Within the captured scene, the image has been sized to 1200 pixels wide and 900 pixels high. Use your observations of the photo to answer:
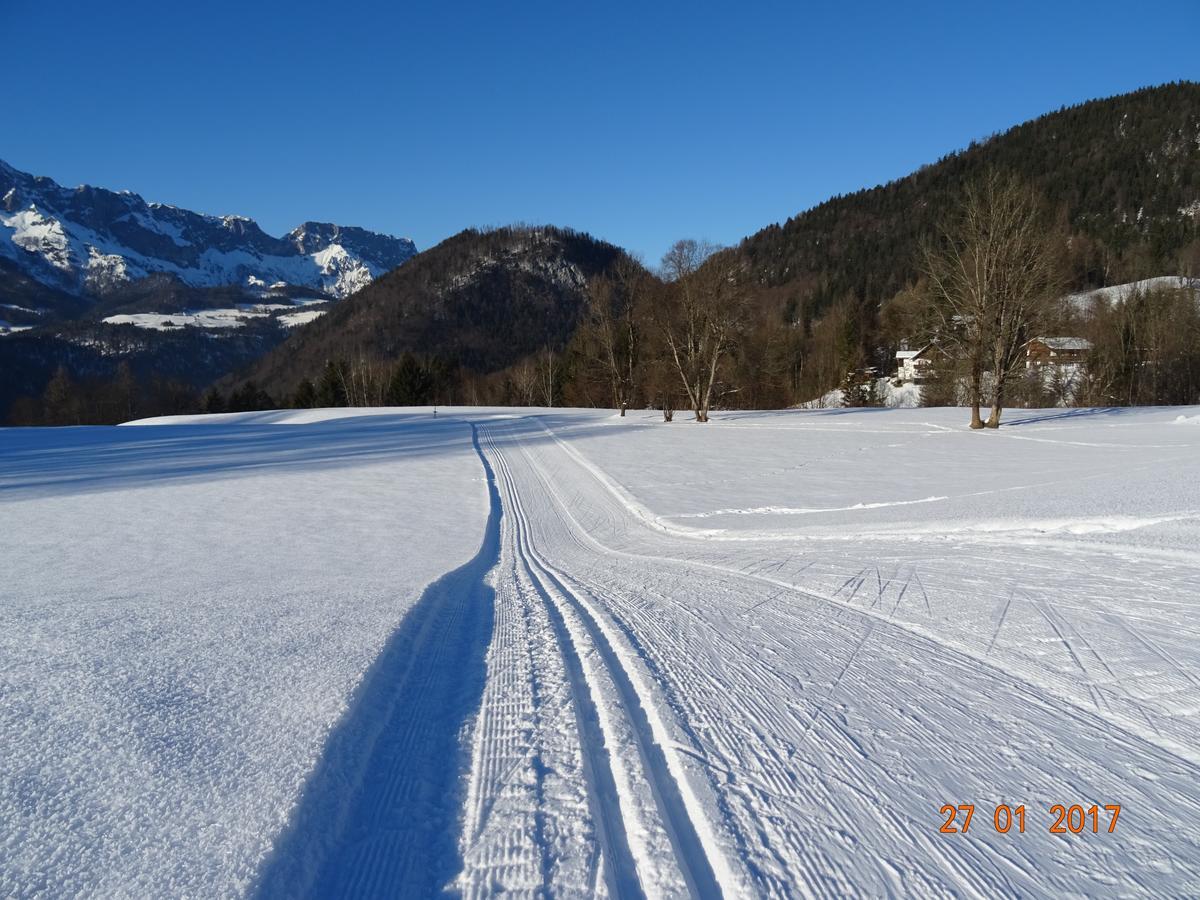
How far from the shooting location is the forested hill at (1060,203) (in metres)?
92.5

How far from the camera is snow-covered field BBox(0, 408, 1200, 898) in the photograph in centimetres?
231

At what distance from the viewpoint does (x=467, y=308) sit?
162125mm

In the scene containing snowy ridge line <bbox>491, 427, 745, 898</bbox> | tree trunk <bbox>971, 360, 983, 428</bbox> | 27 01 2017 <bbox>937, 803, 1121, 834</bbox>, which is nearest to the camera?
snowy ridge line <bbox>491, 427, 745, 898</bbox>

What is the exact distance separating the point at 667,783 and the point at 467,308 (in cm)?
16853

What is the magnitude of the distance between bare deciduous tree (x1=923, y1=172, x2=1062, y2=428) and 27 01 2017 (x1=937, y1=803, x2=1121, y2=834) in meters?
26.6

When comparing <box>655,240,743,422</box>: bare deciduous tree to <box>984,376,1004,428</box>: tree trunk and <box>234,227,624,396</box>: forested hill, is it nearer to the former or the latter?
<box>984,376,1004,428</box>: tree trunk

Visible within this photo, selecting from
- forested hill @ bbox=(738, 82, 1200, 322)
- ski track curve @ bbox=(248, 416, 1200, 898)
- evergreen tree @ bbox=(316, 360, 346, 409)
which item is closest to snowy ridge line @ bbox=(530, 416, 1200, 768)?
ski track curve @ bbox=(248, 416, 1200, 898)

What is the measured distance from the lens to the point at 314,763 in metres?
2.86

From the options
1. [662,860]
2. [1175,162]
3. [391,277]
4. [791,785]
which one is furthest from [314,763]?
[391,277]

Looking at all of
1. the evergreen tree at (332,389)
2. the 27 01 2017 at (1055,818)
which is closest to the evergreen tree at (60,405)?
the evergreen tree at (332,389)

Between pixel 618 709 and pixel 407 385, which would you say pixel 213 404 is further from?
pixel 618 709

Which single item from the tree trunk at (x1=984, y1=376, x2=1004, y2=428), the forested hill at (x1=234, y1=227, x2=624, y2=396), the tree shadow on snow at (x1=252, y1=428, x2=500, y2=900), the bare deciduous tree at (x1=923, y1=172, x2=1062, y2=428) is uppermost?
the forested hill at (x1=234, y1=227, x2=624, y2=396)

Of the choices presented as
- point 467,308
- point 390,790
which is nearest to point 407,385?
point 390,790

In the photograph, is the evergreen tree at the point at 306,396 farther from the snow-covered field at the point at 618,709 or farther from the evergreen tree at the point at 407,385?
the snow-covered field at the point at 618,709
